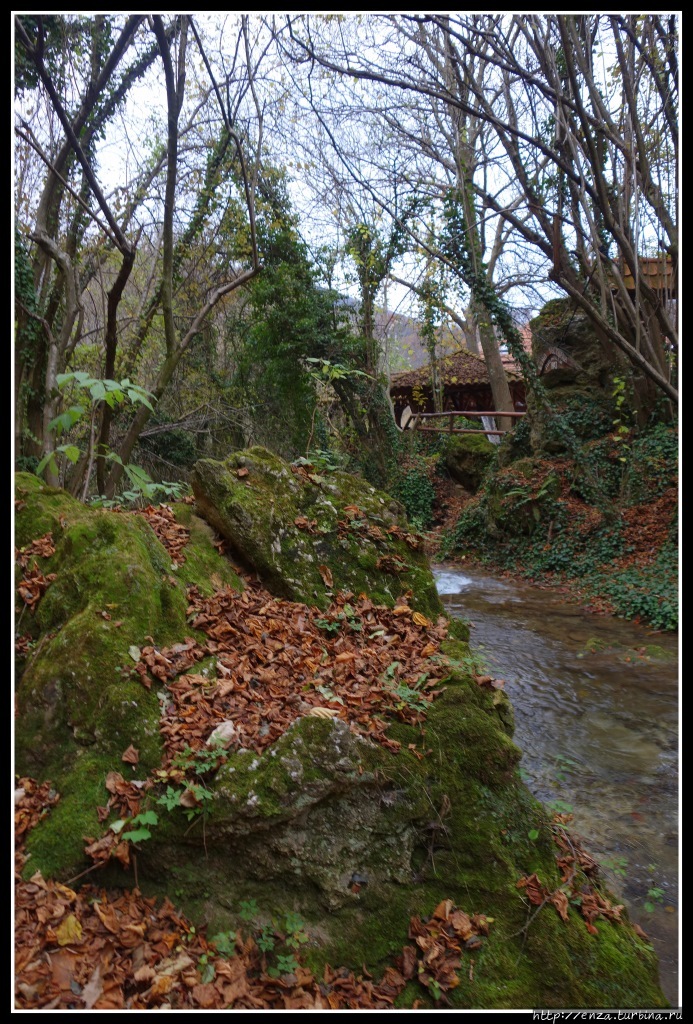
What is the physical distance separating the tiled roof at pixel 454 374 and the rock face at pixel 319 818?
18.9 m

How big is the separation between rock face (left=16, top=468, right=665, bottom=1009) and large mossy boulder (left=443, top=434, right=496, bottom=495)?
13.9 m

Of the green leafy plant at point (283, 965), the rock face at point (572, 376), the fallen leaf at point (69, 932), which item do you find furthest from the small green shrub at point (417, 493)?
the fallen leaf at point (69, 932)

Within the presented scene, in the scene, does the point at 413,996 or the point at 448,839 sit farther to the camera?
the point at 448,839

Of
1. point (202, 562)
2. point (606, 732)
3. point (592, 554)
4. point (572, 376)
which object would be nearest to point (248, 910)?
point (202, 562)

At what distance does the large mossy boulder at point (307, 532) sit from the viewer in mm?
4289

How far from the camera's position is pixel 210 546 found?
14.3 feet

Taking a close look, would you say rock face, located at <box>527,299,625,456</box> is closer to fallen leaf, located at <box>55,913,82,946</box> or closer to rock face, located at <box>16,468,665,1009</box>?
rock face, located at <box>16,468,665,1009</box>

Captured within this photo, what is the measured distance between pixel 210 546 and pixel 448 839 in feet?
8.34

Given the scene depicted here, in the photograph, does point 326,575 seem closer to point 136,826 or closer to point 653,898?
point 136,826

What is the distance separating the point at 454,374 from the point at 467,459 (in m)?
6.59
